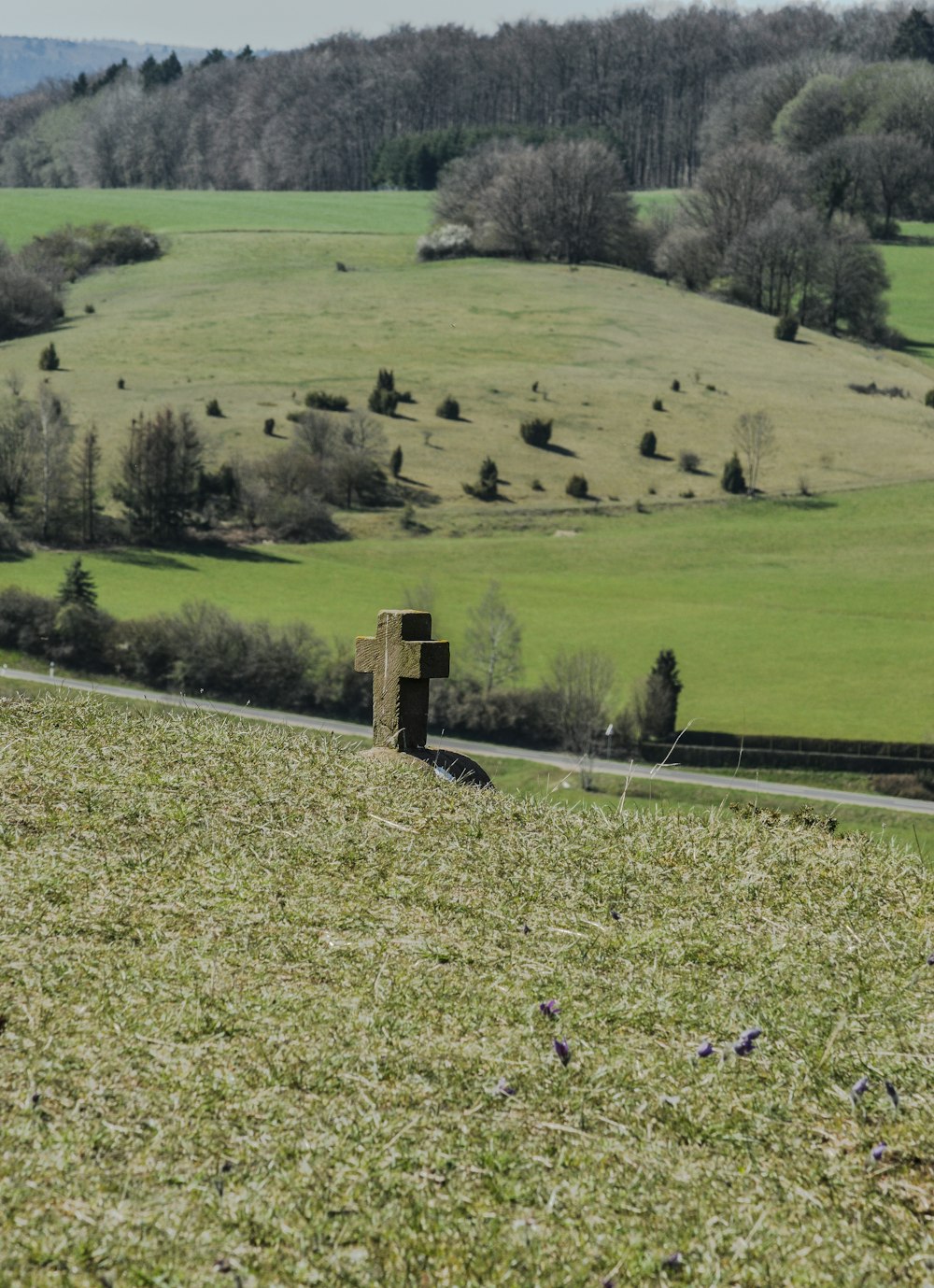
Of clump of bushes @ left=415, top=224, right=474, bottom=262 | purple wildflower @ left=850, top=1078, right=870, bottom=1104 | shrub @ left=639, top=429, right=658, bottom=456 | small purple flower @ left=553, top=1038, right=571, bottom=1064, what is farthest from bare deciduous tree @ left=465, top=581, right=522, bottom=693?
clump of bushes @ left=415, top=224, right=474, bottom=262

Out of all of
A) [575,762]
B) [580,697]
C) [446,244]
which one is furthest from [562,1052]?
[446,244]

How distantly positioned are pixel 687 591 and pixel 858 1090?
78288 mm

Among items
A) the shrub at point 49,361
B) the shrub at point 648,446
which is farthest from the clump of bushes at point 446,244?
the shrub at point 648,446

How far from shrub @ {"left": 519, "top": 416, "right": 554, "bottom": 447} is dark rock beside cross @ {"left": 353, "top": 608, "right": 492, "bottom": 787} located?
96336 millimetres

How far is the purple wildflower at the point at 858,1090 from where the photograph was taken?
5968 millimetres

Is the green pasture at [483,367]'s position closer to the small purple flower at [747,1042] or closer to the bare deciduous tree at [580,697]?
the bare deciduous tree at [580,697]

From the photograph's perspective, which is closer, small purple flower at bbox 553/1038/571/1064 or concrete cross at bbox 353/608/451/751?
small purple flower at bbox 553/1038/571/1064

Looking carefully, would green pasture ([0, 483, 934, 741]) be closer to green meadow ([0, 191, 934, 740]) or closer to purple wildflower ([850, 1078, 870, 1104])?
green meadow ([0, 191, 934, 740])

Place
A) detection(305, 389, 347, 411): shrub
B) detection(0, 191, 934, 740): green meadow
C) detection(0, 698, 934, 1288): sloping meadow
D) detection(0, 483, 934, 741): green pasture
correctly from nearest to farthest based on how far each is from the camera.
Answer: detection(0, 698, 934, 1288): sloping meadow, detection(0, 483, 934, 741): green pasture, detection(0, 191, 934, 740): green meadow, detection(305, 389, 347, 411): shrub

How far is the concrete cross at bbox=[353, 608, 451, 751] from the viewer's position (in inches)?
432

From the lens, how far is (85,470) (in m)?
93.8

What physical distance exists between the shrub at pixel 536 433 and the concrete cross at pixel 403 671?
316 feet

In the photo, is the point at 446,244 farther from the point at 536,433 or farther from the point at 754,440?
the point at 754,440

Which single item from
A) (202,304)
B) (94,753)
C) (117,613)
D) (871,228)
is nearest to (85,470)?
(117,613)
